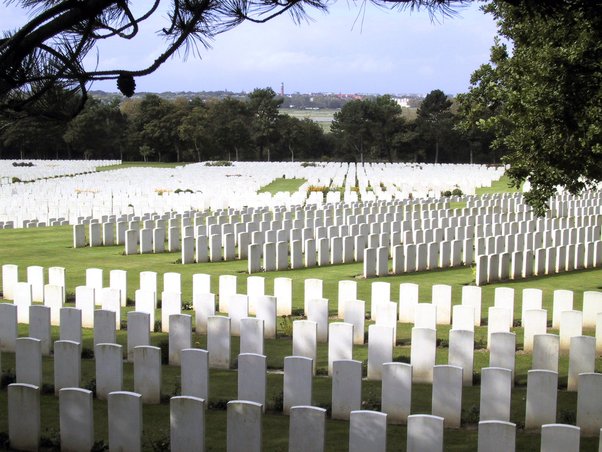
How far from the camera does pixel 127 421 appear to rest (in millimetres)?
6523

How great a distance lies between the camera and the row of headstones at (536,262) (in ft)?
50.1

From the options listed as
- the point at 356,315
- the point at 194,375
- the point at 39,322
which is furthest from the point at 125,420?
the point at 356,315

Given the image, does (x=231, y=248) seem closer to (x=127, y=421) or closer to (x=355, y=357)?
(x=355, y=357)

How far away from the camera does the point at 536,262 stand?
16391 mm

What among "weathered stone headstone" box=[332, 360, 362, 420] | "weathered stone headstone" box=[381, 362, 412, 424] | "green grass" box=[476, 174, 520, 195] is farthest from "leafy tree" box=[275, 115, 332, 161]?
Answer: "weathered stone headstone" box=[381, 362, 412, 424]

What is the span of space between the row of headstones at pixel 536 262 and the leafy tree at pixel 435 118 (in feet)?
185

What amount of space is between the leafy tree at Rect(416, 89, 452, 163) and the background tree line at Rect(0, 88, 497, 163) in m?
0.08

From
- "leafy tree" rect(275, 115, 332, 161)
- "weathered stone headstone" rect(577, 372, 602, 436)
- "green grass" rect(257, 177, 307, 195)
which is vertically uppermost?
"leafy tree" rect(275, 115, 332, 161)

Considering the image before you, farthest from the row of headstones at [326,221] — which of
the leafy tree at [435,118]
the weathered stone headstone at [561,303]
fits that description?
the leafy tree at [435,118]

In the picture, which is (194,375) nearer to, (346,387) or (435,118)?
(346,387)

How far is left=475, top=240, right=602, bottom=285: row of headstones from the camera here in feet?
50.1

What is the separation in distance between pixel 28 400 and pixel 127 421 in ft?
2.86

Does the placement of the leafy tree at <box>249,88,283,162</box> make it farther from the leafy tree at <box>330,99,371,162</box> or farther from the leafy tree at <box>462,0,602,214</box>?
the leafy tree at <box>462,0,602,214</box>

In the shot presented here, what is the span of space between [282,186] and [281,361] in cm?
3347
